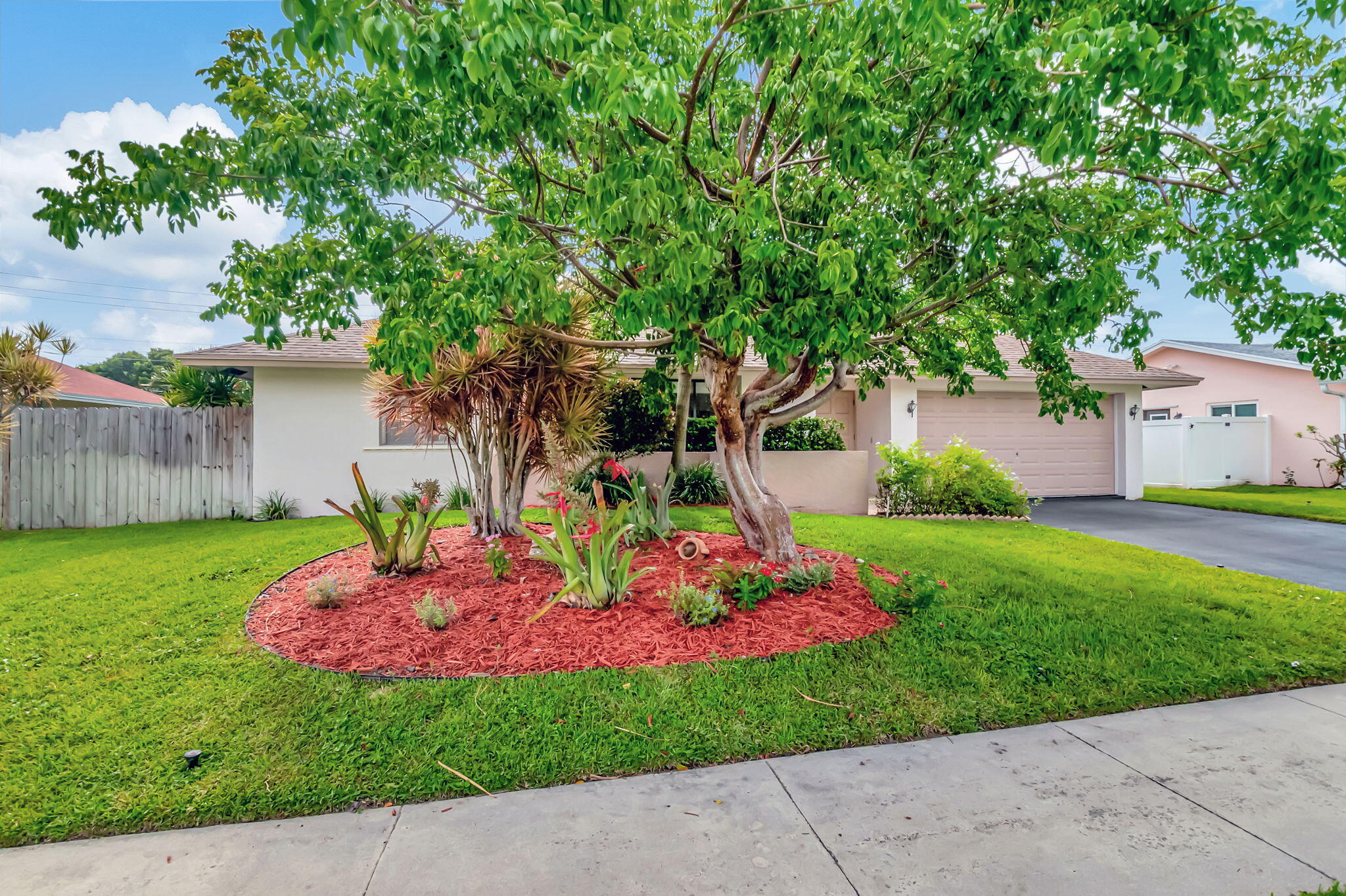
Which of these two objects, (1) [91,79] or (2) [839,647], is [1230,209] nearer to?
(2) [839,647]

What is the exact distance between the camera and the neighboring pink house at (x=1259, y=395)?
1642cm

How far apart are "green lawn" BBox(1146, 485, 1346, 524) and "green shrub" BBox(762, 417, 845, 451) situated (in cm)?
788

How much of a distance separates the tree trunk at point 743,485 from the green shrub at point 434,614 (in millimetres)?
2757

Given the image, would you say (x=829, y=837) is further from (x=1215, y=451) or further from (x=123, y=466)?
(x=1215, y=451)

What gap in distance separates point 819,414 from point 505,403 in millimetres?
8219

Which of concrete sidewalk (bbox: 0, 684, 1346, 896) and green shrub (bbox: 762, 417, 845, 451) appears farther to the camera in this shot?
green shrub (bbox: 762, 417, 845, 451)

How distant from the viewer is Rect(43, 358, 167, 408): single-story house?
16.6 meters

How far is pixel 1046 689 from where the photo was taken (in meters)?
3.92

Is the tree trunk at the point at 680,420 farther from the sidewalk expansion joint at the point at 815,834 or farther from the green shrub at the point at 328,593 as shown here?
the sidewalk expansion joint at the point at 815,834

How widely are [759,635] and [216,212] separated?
487 centimetres

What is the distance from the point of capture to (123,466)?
10141 millimetres

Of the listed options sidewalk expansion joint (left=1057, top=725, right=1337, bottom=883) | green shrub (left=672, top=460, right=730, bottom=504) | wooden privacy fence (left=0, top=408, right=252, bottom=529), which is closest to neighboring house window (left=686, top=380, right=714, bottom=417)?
green shrub (left=672, top=460, right=730, bottom=504)

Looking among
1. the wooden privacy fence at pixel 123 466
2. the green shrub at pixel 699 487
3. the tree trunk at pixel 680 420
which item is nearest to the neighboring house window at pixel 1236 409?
the green shrub at pixel 699 487

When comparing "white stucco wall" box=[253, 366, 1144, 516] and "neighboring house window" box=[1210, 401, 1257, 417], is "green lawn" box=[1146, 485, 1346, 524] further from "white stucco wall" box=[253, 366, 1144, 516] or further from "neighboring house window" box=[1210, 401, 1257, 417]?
"white stucco wall" box=[253, 366, 1144, 516]
